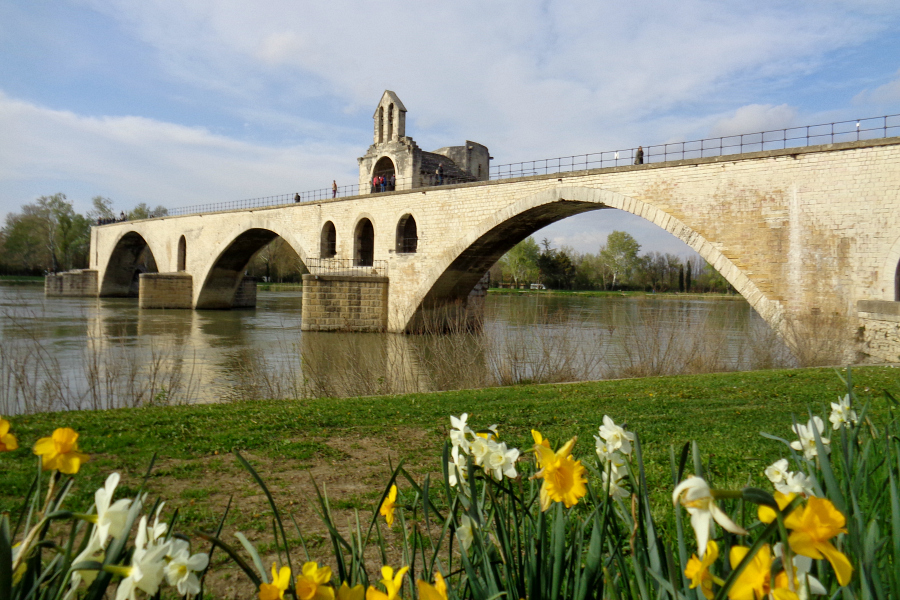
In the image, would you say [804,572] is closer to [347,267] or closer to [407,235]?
[347,267]

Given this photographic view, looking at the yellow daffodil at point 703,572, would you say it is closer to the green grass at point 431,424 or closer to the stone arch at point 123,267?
the green grass at point 431,424

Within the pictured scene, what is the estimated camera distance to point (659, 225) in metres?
16.9

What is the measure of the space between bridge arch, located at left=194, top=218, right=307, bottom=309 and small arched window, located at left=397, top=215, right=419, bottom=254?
8.73 meters

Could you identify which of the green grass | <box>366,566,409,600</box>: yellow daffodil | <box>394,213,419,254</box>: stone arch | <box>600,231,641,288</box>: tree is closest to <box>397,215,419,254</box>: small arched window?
<box>394,213,419,254</box>: stone arch

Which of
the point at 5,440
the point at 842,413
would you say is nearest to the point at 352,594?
the point at 5,440

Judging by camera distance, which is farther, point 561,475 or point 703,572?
point 561,475

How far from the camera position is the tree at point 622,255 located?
224ft

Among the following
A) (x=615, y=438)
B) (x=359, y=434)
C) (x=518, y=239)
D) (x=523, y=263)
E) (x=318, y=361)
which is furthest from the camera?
(x=523, y=263)

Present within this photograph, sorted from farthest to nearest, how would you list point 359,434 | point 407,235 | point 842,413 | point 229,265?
1. point 229,265
2. point 407,235
3. point 359,434
4. point 842,413

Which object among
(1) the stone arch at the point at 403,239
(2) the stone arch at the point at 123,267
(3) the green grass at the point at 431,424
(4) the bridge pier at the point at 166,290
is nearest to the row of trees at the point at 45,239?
(2) the stone arch at the point at 123,267

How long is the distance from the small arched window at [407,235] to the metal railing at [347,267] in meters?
1.05

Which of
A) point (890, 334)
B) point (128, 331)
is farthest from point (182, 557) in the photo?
point (128, 331)

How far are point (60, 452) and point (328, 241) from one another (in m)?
28.2

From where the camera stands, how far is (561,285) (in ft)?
200
